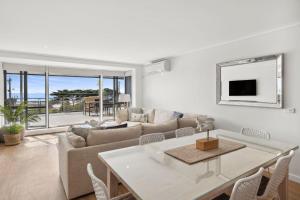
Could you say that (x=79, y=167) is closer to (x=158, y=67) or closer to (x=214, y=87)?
(x=214, y=87)

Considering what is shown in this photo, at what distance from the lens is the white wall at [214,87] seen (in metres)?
2.79

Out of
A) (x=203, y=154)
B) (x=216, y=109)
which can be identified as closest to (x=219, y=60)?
(x=216, y=109)


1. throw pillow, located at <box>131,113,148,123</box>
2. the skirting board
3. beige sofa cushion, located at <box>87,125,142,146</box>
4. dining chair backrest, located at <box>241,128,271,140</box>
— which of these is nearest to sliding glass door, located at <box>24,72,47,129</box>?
throw pillow, located at <box>131,113,148,123</box>

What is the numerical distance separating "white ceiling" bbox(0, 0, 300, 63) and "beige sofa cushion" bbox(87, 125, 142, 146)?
1.61m

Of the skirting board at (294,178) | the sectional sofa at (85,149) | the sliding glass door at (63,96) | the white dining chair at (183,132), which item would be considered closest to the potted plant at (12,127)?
the sliding glass door at (63,96)

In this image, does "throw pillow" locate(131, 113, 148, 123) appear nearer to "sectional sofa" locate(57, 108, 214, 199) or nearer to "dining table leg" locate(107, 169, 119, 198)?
"sectional sofa" locate(57, 108, 214, 199)

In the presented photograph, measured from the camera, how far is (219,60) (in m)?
3.91

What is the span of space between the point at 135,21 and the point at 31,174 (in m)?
3.04

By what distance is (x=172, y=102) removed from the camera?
209 inches

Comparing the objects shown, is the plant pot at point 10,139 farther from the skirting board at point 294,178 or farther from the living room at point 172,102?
the skirting board at point 294,178

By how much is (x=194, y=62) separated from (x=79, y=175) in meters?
3.57

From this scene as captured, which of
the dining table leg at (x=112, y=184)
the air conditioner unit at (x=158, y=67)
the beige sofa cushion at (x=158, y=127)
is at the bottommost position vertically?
the dining table leg at (x=112, y=184)

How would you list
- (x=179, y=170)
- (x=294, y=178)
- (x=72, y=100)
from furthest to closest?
(x=72, y=100)
(x=294, y=178)
(x=179, y=170)

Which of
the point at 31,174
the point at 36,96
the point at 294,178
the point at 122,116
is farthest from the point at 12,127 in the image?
the point at 294,178
